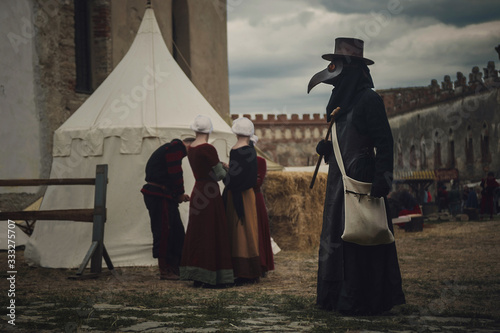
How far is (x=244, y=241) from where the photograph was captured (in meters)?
6.34

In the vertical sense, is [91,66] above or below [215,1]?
below

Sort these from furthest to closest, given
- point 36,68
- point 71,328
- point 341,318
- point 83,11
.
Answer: point 83,11 < point 36,68 < point 341,318 < point 71,328

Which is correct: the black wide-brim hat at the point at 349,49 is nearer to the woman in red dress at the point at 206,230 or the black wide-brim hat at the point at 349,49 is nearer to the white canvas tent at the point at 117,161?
the woman in red dress at the point at 206,230

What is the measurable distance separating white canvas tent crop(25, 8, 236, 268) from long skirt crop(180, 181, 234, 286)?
77.9 inches

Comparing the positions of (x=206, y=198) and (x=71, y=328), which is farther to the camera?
(x=206, y=198)

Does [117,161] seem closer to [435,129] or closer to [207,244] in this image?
[207,244]

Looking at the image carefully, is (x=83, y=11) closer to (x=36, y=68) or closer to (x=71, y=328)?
(x=36, y=68)

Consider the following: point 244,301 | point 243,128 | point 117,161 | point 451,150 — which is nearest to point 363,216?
point 244,301

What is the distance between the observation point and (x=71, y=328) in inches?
149

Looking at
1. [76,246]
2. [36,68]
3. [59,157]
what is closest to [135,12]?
[36,68]

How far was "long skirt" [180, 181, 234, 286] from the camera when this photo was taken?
6086 millimetres

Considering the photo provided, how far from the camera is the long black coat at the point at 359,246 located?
421 cm

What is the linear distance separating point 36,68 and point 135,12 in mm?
3379

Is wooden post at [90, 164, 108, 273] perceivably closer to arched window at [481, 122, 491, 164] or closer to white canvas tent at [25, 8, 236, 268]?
white canvas tent at [25, 8, 236, 268]
